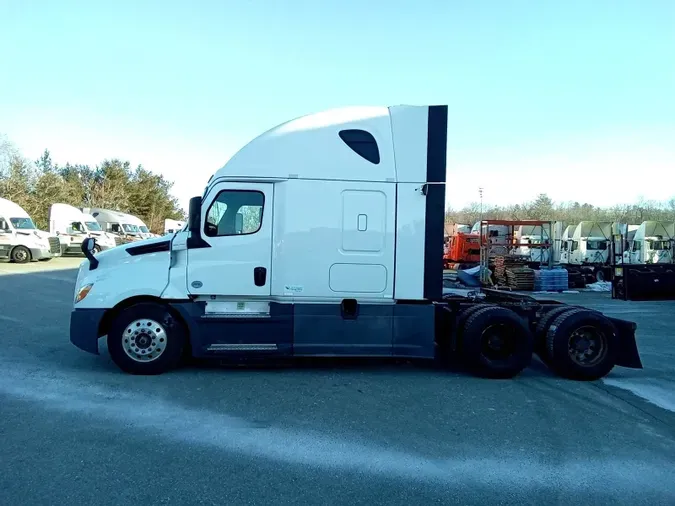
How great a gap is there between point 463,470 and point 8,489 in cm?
339

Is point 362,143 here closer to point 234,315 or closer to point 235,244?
point 235,244

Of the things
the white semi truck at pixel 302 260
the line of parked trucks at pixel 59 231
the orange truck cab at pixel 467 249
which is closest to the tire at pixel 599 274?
the orange truck cab at pixel 467 249

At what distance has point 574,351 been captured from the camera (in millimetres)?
7438

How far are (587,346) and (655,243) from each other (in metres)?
23.9

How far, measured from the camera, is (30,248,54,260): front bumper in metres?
26.4

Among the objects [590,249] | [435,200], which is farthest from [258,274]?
[590,249]

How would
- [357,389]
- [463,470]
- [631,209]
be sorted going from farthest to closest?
[631,209] < [357,389] < [463,470]

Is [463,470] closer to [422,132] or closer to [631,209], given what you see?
[422,132]

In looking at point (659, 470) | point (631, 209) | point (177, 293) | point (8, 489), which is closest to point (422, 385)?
point (659, 470)

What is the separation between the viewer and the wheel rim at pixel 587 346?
7.42 metres

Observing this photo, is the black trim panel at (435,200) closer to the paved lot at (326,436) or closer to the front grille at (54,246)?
the paved lot at (326,436)

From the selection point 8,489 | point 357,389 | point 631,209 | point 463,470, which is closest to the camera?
point 8,489

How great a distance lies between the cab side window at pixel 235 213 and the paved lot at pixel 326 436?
74.5 inches

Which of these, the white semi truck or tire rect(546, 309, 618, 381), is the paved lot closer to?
tire rect(546, 309, 618, 381)
